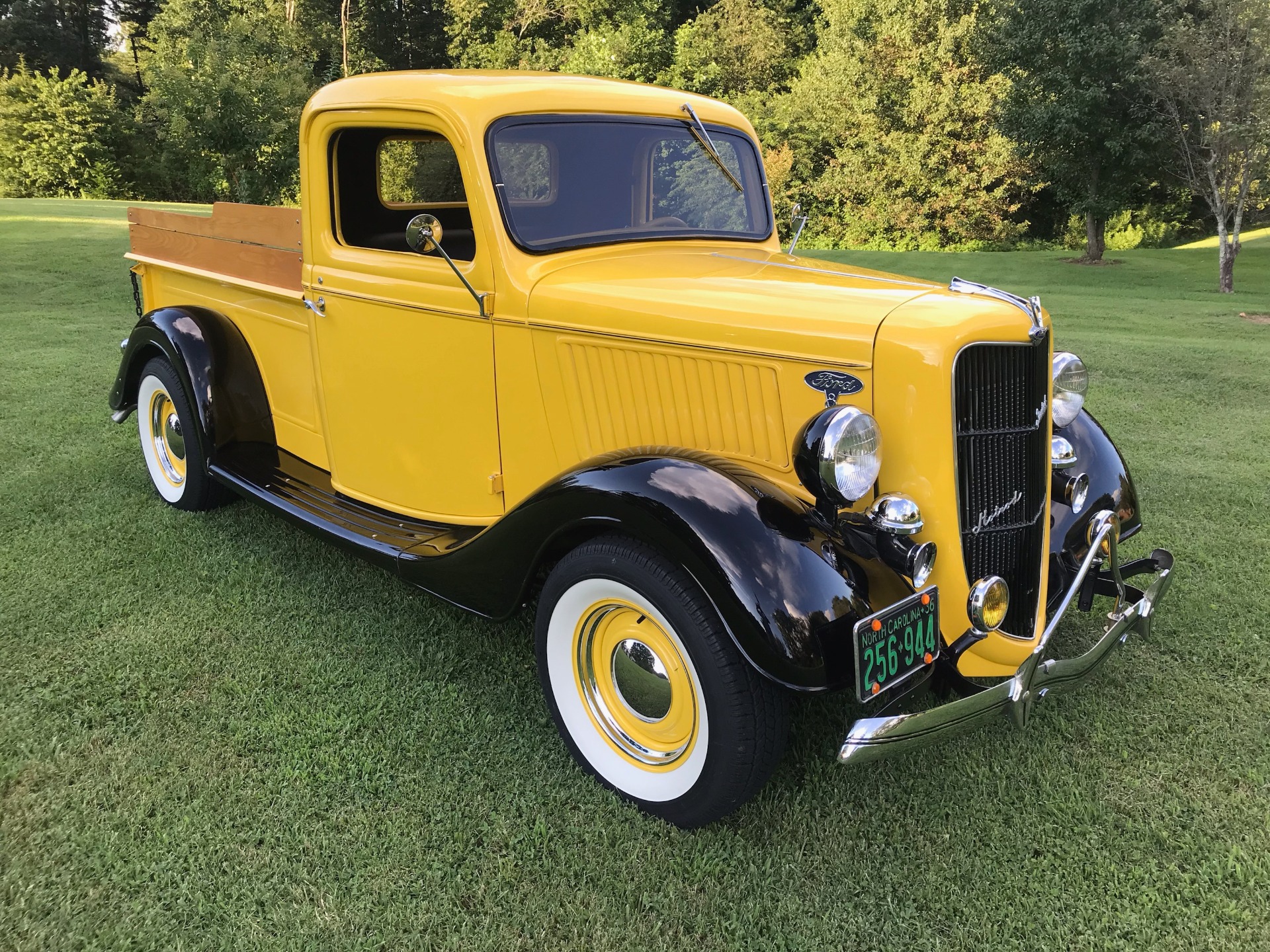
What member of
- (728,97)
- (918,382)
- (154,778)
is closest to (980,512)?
(918,382)

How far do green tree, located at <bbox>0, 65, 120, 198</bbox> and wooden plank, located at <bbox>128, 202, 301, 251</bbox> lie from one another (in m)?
27.9

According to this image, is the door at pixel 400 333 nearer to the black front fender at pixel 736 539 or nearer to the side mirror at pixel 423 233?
the side mirror at pixel 423 233

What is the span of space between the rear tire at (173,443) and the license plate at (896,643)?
326 centimetres

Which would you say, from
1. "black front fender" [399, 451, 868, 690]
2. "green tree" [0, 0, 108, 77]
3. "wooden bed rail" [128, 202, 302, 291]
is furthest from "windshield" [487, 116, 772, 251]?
"green tree" [0, 0, 108, 77]

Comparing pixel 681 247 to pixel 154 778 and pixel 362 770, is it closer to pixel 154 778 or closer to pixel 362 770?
pixel 362 770

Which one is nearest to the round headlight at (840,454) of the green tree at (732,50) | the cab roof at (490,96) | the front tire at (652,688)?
the front tire at (652,688)

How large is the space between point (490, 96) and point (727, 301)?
3.70ft

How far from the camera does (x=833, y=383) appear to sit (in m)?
2.27

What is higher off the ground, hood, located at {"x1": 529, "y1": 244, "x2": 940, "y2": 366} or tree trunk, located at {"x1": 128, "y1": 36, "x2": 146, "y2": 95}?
tree trunk, located at {"x1": 128, "y1": 36, "x2": 146, "y2": 95}

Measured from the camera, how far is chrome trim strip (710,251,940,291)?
258cm

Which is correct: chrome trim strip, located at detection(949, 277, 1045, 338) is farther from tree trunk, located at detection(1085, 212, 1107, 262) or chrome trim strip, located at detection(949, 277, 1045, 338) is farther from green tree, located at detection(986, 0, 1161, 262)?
tree trunk, located at detection(1085, 212, 1107, 262)

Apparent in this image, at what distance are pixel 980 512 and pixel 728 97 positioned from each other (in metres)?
28.0

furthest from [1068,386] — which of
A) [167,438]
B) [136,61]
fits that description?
[136,61]

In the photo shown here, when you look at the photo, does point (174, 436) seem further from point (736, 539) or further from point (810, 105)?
point (810, 105)
